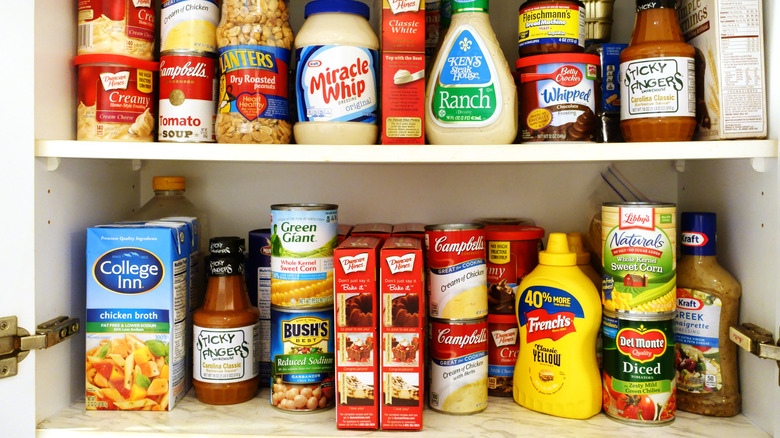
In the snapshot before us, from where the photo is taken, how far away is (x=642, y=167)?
4.15ft

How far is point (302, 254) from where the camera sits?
1.00m

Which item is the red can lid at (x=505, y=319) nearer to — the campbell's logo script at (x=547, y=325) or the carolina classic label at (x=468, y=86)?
the campbell's logo script at (x=547, y=325)

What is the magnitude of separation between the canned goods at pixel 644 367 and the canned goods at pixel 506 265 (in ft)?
0.62

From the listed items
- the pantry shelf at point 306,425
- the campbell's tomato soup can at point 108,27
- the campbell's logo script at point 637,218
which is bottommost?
the pantry shelf at point 306,425

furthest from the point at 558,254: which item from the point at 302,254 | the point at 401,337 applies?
the point at 302,254

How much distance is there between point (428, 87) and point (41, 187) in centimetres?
65

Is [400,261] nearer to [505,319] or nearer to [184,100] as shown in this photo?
[505,319]

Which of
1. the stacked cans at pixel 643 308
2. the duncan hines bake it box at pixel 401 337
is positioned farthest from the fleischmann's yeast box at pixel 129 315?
the stacked cans at pixel 643 308

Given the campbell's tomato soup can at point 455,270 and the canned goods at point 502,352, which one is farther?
the canned goods at point 502,352

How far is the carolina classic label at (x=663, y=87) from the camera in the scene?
0.95 m

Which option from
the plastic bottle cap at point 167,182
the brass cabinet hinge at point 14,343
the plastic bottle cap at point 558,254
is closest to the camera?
the brass cabinet hinge at point 14,343

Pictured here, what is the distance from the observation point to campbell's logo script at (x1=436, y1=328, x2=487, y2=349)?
100 cm

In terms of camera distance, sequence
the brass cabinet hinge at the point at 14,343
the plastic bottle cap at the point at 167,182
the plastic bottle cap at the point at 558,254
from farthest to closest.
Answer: the plastic bottle cap at the point at 167,182
the plastic bottle cap at the point at 558,254
the brass cabinet hinge at the point at 14,343

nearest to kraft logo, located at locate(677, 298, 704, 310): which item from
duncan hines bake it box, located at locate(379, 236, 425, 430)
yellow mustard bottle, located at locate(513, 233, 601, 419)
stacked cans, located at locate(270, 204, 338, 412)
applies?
yellow mustard bottle, located at locate(513, 233, 601, 419)
